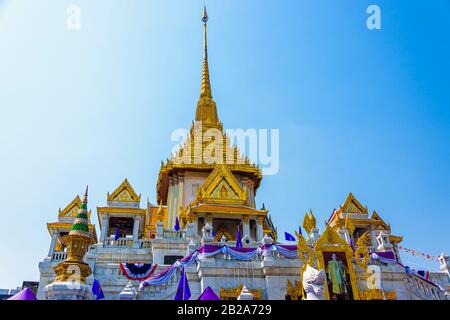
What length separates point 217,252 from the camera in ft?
60.0

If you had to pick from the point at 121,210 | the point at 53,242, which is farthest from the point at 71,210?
the point at 121,210

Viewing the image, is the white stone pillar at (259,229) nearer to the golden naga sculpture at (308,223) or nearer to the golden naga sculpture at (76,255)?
the golden naga sculpture at (308,223)


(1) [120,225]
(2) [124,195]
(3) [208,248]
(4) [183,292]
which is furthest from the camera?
(1) [120,225]

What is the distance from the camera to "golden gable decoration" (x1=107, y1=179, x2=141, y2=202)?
31.0 m

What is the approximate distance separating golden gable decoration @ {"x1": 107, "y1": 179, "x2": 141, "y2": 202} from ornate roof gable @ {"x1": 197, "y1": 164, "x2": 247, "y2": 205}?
5.34 metres

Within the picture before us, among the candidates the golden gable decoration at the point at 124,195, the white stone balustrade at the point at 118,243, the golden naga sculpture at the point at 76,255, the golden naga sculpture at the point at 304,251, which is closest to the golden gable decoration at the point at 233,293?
the golden naga sculpture at the point at 304,251

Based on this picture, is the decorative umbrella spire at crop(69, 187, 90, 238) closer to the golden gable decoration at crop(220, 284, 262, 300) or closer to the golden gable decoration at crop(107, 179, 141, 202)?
the golden gable decoration at crop(220, 284, 262, 300)

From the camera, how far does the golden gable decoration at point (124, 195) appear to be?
3105cm

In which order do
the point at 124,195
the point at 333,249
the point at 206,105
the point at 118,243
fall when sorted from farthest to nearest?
the point at 206,105 → the point at 124,195 → the point at 118,243 → the point at 333,249

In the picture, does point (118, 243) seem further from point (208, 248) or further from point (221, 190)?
point (221, 190)

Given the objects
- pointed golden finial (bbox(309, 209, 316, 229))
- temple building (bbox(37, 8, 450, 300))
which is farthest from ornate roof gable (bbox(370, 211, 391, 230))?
pointed golden finial (bbox(309, 209, 316, 229))

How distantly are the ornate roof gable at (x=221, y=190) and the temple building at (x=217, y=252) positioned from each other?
9 cm

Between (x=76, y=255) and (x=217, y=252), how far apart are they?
7957 millimetres
